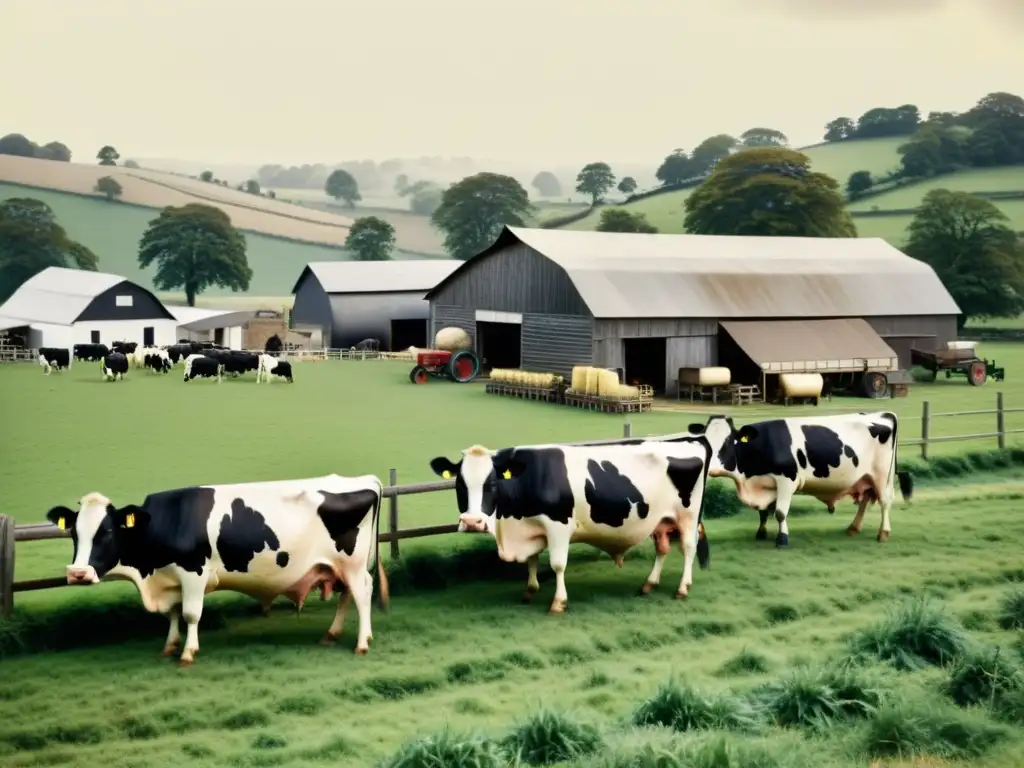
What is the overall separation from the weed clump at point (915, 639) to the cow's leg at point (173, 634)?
5.22 m

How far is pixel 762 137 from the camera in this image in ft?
335

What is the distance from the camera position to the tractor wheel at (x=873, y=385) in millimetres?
27953

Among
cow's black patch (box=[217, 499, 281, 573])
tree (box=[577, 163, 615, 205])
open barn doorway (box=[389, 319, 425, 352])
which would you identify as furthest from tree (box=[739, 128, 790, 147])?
cow's black patch (box=[217, 499, 281, 573])

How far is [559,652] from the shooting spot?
31.0 ft

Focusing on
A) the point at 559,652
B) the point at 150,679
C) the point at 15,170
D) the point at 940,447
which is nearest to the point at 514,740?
the point at 559,652

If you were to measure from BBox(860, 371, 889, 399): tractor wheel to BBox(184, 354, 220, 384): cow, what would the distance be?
16.1 metres

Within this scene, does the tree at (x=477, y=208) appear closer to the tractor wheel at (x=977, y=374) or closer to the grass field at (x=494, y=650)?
the tractor wheel at (x=977, y=374)

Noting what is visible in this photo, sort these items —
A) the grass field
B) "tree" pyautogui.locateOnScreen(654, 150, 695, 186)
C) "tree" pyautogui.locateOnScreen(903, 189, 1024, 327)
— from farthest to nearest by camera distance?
"tree" pyautogui.locateOnScreen(654, 150, 695, 186) → "tree" pyautogui.locateOnScreen(903, 189, 1024, 327) → the grass field

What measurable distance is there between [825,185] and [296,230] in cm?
3666

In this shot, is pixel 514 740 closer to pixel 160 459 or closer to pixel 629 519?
pixel 629 519

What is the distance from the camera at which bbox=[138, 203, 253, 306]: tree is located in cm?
5794

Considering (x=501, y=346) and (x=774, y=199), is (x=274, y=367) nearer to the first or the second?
(x=501, y=346)

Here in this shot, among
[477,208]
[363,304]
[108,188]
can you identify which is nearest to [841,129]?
[477,208]

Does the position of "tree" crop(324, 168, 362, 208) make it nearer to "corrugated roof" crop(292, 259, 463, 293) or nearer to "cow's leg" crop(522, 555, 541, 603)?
"corrugated roof" crop(292, 259, 463, 293)
